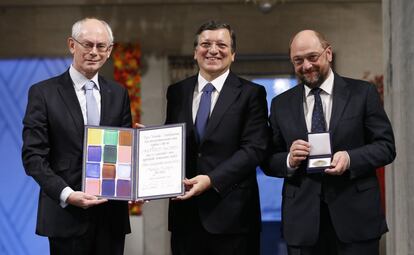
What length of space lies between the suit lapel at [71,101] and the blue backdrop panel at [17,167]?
475cm

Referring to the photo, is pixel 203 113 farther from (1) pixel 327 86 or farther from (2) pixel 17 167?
(2) pixel 17 167

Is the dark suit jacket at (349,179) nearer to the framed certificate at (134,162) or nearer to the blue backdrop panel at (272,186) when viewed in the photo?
the framed certificate at (134,162)

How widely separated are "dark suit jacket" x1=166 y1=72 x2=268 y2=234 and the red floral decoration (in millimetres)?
4348

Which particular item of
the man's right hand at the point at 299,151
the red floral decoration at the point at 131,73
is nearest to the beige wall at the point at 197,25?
the red floral decoration at the point at 131,73

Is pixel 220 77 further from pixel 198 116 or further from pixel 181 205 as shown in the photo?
pixel 181 205

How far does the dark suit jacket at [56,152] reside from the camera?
4.02 metres

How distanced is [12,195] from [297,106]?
5.48 m

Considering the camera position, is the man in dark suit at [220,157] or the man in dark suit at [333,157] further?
the man in dark suit at [220,157]

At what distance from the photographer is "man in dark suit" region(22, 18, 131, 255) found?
13.2ft

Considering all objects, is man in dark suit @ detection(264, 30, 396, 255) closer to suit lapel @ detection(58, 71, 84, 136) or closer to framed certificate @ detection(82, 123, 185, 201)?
framed certificate @ detection(82, 123, 185, 201)

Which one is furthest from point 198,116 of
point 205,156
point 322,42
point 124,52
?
point 124,52

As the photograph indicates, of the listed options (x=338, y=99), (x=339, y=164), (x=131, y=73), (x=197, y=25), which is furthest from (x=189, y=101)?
(x=197, y=25)

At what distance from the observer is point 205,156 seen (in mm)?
4242

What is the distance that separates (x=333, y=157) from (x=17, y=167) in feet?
18.7
